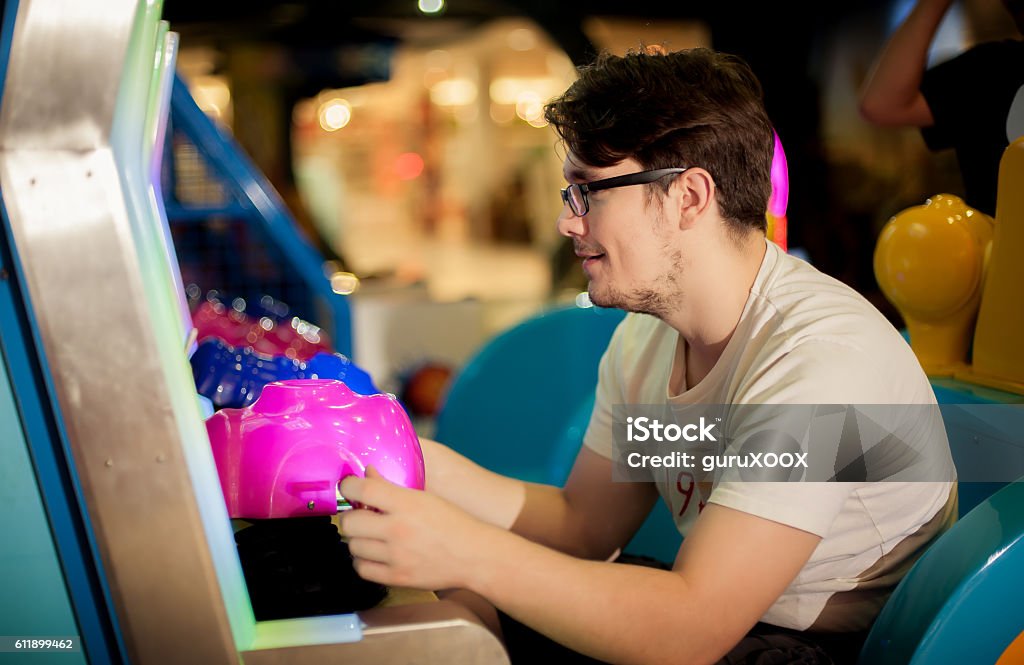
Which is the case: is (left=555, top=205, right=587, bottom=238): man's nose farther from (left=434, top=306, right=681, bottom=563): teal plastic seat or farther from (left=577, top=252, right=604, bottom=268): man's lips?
(left=434, top=306, right=681, bottom=563): teal plastic seat

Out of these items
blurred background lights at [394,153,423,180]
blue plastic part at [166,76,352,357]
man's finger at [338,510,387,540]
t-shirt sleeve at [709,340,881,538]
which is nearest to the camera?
man's finger at [338,510,387,540]

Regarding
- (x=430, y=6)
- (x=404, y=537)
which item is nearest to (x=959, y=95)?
(x=404, y=537)

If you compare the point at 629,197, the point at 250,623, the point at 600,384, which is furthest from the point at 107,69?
the point at 600,384

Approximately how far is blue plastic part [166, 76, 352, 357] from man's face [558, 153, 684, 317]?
1.64 m

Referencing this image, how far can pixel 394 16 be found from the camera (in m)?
4.79

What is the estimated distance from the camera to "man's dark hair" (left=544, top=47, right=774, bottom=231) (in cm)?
114

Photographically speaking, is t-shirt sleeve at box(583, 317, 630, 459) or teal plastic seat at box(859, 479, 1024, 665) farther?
t-shirt sleeve at box(583, 317, 630, 459)

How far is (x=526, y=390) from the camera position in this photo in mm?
2805

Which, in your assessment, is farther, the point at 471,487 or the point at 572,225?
the point at 471,487

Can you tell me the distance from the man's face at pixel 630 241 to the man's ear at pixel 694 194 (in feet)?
0.04

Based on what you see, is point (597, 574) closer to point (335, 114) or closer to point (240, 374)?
point (240, 374)

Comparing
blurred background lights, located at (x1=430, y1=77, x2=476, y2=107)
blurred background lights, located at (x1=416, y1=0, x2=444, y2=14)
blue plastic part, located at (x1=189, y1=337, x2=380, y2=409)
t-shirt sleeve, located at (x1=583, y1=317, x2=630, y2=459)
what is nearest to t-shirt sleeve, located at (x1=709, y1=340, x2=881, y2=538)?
t-shirt sleeve, located at (x1=583, y1=317, x2=630, y2=459)

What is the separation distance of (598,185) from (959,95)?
0.61 metres

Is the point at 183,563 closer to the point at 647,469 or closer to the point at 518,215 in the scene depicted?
the point at 647,469
